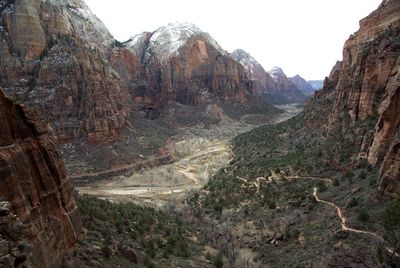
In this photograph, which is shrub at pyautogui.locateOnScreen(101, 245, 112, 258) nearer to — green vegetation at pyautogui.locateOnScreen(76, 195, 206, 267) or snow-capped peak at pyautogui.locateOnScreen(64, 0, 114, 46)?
green vegetation at pyautogui.locateOnScreen(76, 195, 206, 267)


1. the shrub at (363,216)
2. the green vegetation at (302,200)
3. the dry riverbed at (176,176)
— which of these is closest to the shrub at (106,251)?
the green vegetation at (302,200)

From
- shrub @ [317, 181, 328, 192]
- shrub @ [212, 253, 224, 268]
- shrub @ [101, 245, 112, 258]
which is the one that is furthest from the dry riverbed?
shrub @ [101, 245, 112, 258]

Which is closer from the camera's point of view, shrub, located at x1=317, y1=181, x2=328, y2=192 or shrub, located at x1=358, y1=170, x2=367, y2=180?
shrub, located at x1=358, y1=170, x2=367, y2=180

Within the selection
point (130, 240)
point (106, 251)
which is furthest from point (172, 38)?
point (106, 251)

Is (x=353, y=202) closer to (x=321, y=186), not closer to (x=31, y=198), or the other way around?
(x=321, y=186)

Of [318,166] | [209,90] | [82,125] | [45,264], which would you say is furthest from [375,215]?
[209,90]

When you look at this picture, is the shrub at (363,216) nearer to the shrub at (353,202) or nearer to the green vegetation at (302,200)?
the green vegetation at (302,200)
